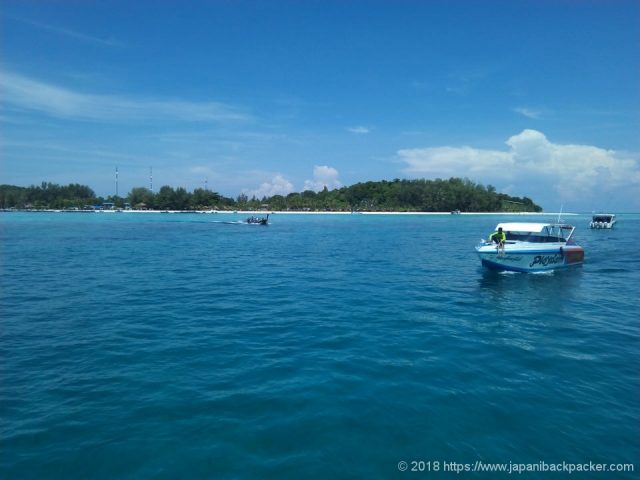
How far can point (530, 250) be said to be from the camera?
30000 millimetres

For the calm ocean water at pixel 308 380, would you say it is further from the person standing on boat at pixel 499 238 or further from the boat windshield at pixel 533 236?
the boat windshield at pixel 533 236

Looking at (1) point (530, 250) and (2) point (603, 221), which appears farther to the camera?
(2) point (603, 221)

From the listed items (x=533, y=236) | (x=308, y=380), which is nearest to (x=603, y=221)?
(x=533, y=236)

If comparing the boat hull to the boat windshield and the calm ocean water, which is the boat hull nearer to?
the boat windshield

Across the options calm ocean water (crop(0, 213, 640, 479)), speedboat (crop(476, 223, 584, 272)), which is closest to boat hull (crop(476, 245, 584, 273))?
speedboat (crop(476, 223, 584, 272))

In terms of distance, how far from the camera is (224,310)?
1922 cm

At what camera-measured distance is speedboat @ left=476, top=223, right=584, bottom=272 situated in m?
29.9

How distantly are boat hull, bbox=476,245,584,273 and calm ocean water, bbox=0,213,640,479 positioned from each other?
5.37 m

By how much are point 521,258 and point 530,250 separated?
3.04 ft

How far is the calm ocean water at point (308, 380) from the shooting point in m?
8.18

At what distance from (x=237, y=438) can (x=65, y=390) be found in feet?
18.9

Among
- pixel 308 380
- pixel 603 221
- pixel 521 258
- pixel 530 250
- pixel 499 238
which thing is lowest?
pixel 308 380

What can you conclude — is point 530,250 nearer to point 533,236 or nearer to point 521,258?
point 521,258

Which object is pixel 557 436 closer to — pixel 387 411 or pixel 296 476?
pixel 387 411
